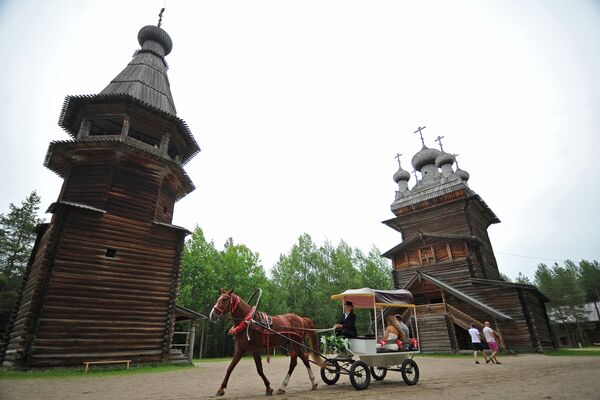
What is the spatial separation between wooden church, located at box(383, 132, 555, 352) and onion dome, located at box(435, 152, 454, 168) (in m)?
0.10

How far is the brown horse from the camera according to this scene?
744 cm

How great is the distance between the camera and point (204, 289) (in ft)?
117

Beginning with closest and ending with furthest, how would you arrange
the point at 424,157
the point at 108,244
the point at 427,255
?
the point at 108,244
the point at 427,255
the point at 424,157

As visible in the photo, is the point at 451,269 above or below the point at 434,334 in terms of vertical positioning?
above

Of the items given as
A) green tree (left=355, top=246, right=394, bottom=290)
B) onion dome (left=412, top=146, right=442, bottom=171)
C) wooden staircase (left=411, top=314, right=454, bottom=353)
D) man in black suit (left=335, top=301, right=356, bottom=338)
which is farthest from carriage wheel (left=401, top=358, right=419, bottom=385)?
green tree (left=355, top=246, right=394, bottom=290)

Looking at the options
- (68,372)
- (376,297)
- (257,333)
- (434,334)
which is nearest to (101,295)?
(68,372)

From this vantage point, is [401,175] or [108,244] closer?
[108,244]

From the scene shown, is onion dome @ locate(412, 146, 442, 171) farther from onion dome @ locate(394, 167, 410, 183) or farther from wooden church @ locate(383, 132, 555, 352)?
onion dome @ locate(394, 167, 410, 183)

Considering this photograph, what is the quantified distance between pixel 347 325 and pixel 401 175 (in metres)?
28.4

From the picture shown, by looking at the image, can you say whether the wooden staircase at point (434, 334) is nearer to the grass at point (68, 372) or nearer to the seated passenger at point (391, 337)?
the seated passenger at point (391, 337)

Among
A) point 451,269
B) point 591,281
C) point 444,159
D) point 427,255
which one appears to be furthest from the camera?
point 591,281

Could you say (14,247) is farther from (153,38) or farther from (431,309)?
(431,309)

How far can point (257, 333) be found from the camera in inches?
310

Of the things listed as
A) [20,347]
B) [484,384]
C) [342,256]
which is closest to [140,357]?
[20,347]
